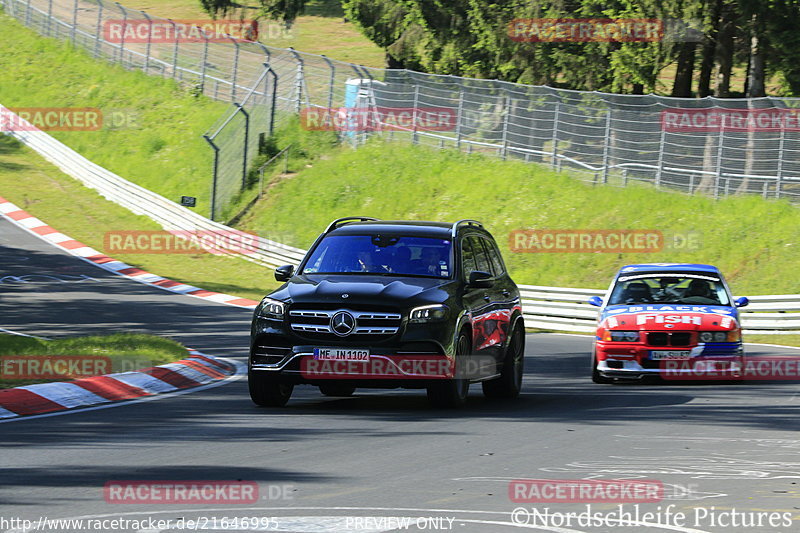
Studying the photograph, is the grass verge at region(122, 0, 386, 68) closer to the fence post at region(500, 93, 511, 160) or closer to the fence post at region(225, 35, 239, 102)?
the fence post at region(225, 35, 239, 102)

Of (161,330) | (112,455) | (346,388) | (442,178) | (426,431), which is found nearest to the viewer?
(112,455)

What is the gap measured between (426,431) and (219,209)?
29813 millimetres

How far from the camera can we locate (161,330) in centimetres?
2091

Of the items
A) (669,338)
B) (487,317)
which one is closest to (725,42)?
(669,338)

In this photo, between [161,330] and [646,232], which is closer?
[161,330]

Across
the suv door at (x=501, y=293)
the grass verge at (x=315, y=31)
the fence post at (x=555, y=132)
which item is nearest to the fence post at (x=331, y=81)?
the fence post at (x=555, y=132)

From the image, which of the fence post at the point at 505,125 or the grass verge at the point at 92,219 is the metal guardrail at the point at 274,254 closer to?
the grass verge at the point at 92,219

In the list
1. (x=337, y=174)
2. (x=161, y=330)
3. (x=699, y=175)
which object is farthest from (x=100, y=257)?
(x=699, y=175)

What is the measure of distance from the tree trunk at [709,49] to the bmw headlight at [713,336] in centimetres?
1882

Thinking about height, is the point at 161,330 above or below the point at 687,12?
below

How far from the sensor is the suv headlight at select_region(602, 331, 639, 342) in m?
15.6

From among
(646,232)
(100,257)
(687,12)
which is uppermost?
A: (687,12)

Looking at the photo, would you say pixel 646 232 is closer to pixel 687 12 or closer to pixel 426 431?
pixel 687 12

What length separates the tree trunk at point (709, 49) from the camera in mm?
32781
